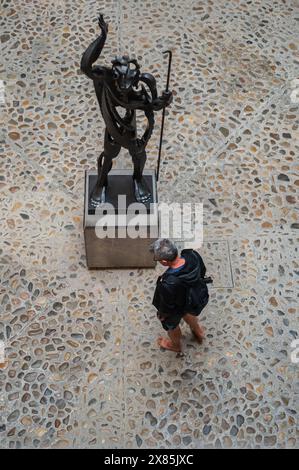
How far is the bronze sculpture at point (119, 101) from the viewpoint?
553 cm

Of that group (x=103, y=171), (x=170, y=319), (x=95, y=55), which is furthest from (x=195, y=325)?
(x=95, y=55)

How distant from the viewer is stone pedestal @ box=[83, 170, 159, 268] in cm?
632

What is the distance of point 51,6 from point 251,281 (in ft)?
12.4

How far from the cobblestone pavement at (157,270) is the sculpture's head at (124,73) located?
1.77 meters

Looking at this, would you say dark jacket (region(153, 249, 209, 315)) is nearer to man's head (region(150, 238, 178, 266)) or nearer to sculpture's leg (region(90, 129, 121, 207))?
man's head (region(150, 238, 178, 266))

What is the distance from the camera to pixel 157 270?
6746 mm

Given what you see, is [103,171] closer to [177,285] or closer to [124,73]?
[124,73]

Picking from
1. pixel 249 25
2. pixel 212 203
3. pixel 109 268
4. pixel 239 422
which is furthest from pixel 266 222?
pixel 249 25

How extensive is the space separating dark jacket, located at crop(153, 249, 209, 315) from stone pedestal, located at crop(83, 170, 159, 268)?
76 centimetres

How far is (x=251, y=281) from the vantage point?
21.9 feet

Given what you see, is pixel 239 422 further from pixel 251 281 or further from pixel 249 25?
pixel 249 25

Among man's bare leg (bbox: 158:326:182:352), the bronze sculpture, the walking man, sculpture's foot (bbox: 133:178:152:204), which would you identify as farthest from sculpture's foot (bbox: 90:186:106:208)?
man's bare leg (bbox: 158:326:182:352)

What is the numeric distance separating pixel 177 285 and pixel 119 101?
1364 millimetres

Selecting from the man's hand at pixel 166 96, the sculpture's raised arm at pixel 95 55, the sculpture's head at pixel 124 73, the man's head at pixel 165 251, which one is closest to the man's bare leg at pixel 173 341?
the man's head at pixel 165 251
